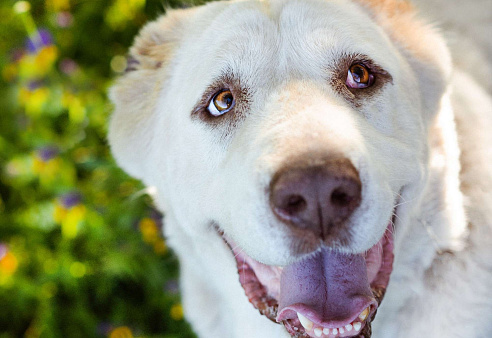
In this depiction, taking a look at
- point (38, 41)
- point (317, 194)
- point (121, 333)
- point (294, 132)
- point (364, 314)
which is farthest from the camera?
point (38, 41)

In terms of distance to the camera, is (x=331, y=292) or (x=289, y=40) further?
(x=289, y=40)

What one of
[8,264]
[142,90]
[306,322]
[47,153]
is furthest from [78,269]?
[306,322]

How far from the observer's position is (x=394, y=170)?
1925mm

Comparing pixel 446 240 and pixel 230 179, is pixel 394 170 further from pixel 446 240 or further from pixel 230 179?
pixel 230 179

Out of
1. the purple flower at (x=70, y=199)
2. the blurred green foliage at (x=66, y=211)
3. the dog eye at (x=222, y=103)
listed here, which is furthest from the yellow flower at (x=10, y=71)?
the dog eye at (x=222, y=103)

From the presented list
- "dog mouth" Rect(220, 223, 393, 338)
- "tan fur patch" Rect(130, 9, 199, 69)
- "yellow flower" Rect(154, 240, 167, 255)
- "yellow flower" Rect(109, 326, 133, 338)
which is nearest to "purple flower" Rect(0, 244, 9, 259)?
"yellow flower" Rect(109, 326, 133, 338)

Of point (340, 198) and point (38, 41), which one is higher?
point (38, 41)

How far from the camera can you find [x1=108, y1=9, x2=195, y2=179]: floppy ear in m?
2.50

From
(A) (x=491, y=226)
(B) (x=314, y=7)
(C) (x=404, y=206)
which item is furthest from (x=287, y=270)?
(B) (x=314, y=7)

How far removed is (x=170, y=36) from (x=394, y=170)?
133 centimetres

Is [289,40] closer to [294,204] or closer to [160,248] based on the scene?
[294,204]

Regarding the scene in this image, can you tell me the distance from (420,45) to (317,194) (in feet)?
3.90

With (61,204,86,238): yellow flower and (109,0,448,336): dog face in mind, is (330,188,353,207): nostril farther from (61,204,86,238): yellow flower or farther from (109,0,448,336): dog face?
(61,204,86,238): yellow flower

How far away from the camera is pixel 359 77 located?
6.61 ft
